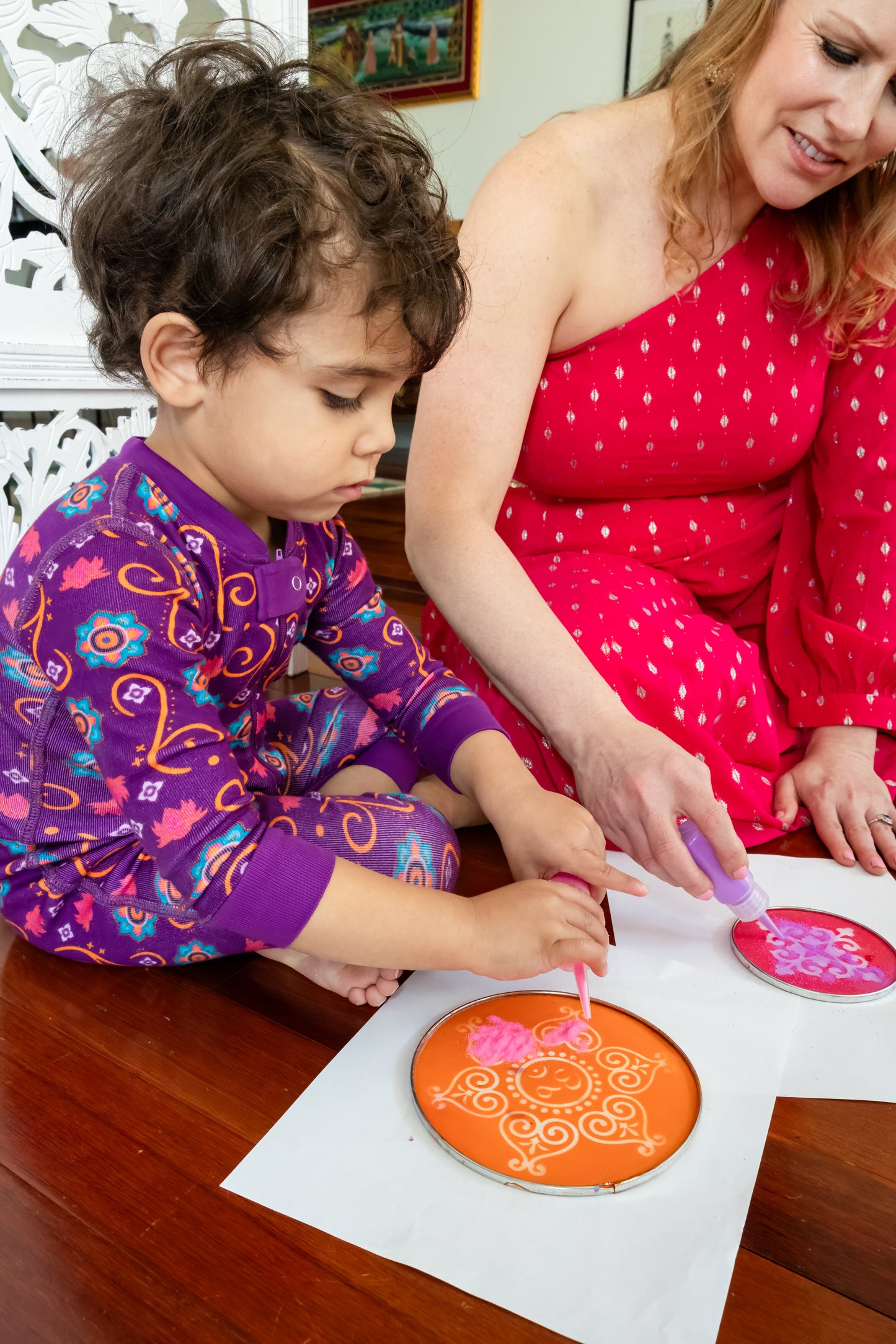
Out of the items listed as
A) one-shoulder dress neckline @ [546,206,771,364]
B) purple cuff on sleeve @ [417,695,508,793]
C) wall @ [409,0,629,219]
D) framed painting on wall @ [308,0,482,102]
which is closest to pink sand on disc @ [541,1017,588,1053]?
purple cuff on sleeve @ [417,695,508,793]

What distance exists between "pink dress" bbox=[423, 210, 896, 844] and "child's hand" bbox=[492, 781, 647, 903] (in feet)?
0.64

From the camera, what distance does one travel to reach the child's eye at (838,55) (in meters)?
0.87

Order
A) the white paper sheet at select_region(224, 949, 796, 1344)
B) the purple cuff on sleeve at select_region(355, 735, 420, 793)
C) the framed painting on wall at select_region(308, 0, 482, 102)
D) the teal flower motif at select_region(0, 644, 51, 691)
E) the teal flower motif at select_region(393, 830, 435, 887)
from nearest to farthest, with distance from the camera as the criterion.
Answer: the white paper sheet at select_region(224, 949, 796, 1344) < the teal flower motif at select_region(0, 644, 51, 691) < the teal flower motif at select_region(393, 830, 435, 887) < the purple cuff on sleeve at select_region(355, 735, 420, 793) < the framed painting on wall at select_region(308, 0, 482, 102)

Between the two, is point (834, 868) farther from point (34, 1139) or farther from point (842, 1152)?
point (34, 1139)

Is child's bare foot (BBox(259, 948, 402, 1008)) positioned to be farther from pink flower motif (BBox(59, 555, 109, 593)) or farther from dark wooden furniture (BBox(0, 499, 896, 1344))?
pink flower motif (BBox(59, 555, 109, 593))

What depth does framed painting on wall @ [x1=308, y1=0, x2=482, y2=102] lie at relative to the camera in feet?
13.0

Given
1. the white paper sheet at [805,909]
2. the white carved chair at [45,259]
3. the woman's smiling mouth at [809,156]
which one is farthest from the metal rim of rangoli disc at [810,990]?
the white carved chair at [45,259]

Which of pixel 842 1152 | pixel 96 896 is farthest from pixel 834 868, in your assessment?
pixel 96 896

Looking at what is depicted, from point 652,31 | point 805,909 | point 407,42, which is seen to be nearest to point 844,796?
point 805,909

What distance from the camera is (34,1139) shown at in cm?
70

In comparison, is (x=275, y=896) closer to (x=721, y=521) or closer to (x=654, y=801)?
(x=654, y=801)

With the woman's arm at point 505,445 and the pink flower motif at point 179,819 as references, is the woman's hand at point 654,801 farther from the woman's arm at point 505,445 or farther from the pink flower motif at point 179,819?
the pink flower motif at point 179,819

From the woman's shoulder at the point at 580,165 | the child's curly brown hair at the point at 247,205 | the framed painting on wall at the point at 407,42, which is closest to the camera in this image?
the child's curly brown hair at the point at 247,205

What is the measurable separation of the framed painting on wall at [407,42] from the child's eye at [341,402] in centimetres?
376
